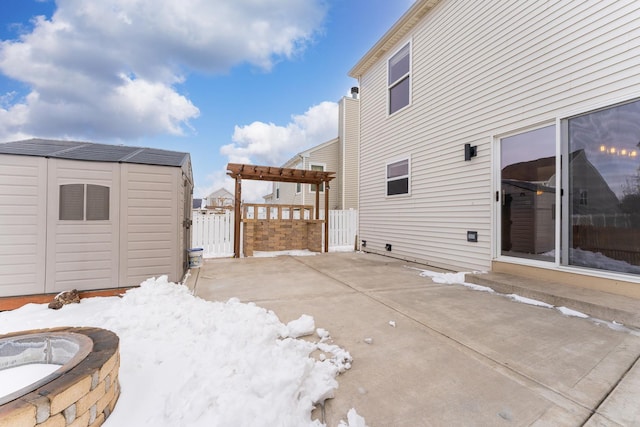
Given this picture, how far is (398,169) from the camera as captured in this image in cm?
654

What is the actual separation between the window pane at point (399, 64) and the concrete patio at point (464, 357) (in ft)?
17.2

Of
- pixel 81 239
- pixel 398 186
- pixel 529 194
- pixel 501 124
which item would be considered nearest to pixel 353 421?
pixel 81 239

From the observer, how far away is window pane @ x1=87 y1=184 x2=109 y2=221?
3357mm

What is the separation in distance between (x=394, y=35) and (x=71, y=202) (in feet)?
23.2

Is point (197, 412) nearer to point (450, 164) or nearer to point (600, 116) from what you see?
point (600, 116)

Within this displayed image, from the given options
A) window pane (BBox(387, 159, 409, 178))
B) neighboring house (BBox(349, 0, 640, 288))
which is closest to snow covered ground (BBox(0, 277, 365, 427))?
neighboring house (BBox(349, 0, 640, 288))

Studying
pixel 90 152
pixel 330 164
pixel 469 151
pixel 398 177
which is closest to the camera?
pixel 90 152

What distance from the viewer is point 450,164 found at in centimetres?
506

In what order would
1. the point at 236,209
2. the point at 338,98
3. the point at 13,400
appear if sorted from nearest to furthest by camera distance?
the point at 13,400, the point at 236,209, the point at 338,98

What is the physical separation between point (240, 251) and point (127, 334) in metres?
5.11

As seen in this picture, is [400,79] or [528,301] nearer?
[528,301]

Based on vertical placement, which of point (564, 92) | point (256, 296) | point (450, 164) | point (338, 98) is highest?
point (338, 98)

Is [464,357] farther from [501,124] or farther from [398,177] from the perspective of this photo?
[398,177]

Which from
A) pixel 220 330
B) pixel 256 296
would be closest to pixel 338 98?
pixel 256 296
